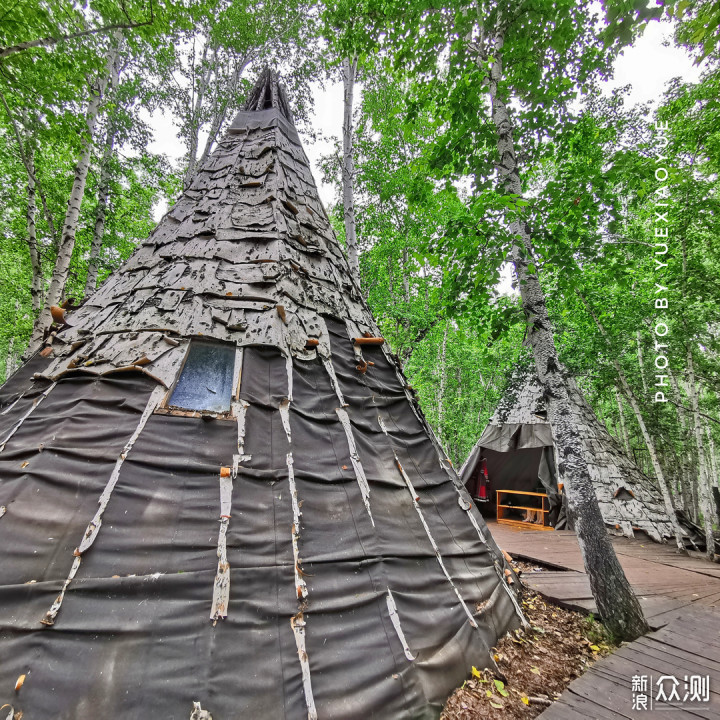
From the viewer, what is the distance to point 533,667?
2.90 m

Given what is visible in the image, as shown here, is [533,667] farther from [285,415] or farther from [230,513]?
[285,415]

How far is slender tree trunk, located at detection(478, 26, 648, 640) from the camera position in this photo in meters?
3.39

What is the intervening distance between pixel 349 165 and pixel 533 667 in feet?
32.7

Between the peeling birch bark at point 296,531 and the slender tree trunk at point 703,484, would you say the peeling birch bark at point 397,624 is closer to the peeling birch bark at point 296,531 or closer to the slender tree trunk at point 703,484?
the peeling birch bark at point 296,531

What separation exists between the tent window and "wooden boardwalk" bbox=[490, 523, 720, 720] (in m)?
3.32

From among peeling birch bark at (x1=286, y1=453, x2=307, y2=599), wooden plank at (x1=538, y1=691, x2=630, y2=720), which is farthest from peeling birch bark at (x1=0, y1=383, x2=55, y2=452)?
wooden plank at (x1=538, y1=691, x2=630, y2=720)

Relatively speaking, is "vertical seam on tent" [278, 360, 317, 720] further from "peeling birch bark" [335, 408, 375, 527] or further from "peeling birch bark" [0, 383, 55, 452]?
"peeling birch bark" [0, 383, 55, 452]

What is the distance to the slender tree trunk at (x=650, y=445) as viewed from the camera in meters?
7.27

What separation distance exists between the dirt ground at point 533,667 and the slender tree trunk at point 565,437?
1.07 feet

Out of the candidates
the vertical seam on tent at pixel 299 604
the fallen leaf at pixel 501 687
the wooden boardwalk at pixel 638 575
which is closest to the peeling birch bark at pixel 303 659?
the vertical seam on tent at pixel 299 604

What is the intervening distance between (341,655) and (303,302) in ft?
10.3

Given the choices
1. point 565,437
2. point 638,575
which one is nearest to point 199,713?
point 565,437

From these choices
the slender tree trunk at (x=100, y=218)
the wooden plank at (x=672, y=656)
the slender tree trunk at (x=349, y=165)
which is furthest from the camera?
the slender tree trunk at (x=100, y=218)

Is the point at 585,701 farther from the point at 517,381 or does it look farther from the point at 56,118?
the point at 56,118
